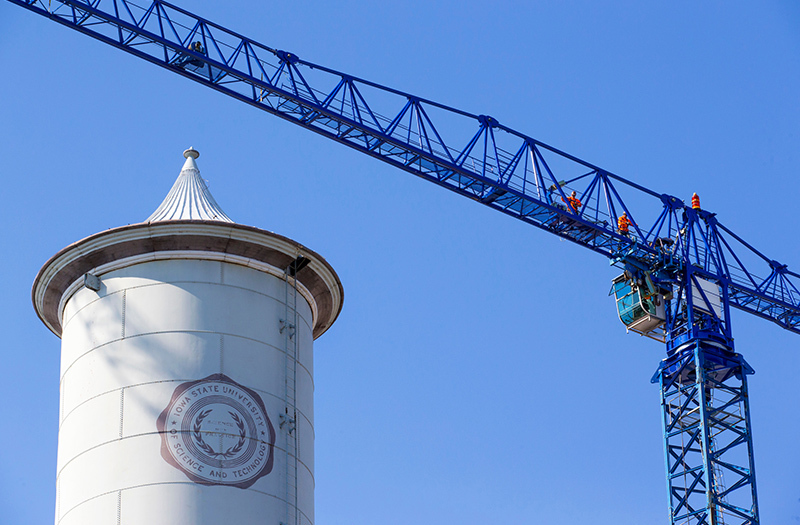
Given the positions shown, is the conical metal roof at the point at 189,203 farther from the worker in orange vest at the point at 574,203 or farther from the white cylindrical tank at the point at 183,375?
the worker in orange vest at the point at 574,203

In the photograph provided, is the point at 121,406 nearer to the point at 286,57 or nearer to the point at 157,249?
the point at 157,249

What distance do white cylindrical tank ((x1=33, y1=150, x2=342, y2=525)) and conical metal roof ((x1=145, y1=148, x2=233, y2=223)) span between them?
1.46 meters

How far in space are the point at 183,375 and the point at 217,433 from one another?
4.80 feet

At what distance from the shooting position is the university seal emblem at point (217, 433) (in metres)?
26.3

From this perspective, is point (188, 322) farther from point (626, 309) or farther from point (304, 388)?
point (626, 309)

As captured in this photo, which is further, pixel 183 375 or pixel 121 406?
pixel 183 375

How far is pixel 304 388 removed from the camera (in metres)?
29.2

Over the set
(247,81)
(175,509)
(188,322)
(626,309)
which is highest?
(247,81)

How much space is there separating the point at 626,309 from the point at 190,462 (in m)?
36.5

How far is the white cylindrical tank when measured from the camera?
26219 millimetres

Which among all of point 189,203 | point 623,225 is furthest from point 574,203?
point 189,203

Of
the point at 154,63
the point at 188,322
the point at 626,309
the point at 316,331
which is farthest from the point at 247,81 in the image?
the point at 188,322

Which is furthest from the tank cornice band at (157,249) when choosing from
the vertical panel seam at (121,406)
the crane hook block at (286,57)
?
the crane hook block at (286,57)

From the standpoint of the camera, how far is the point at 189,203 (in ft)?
103
